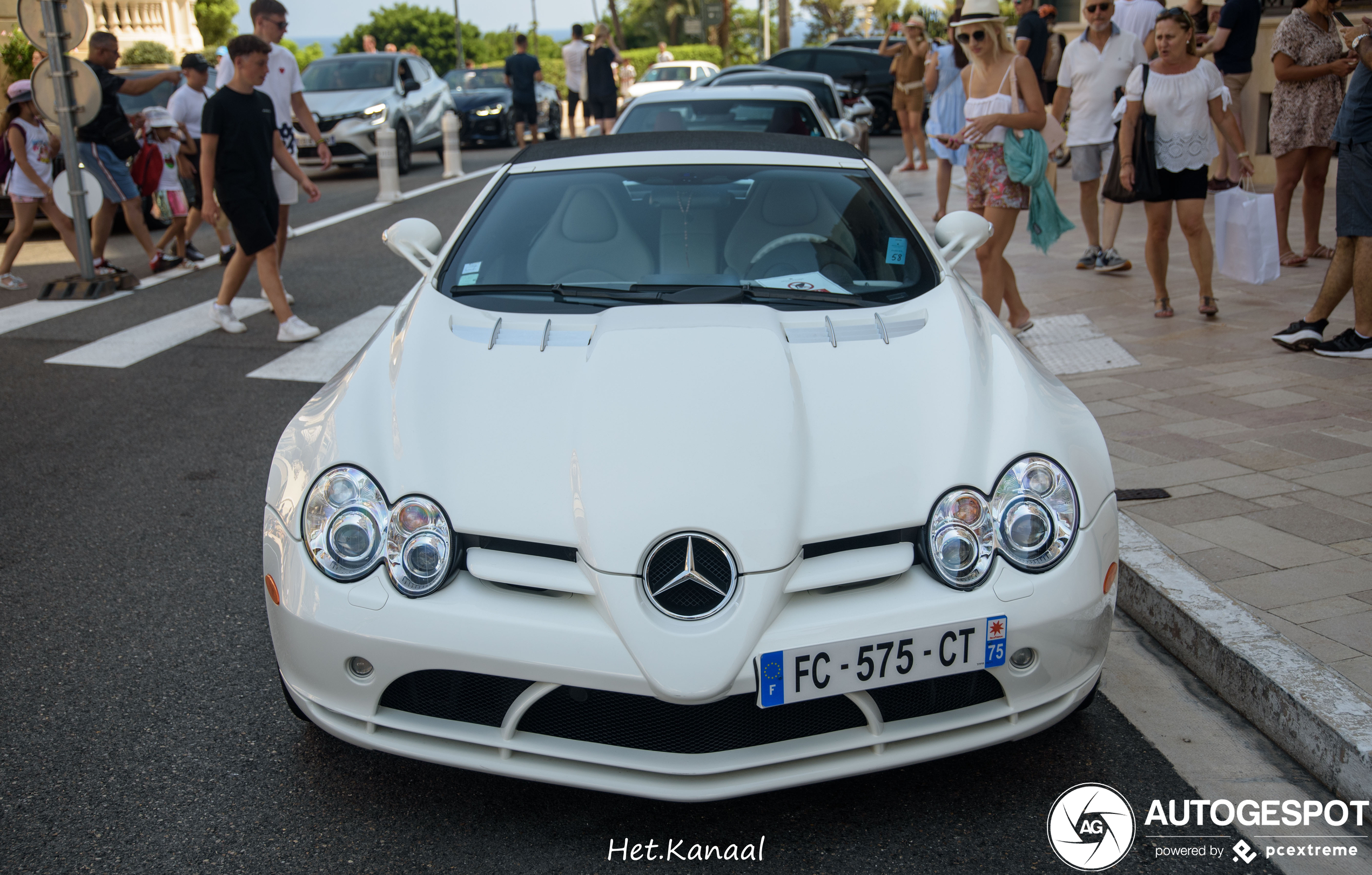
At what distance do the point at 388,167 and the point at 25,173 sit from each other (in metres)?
4.86

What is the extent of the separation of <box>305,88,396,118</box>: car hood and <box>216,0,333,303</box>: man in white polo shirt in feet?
20.8

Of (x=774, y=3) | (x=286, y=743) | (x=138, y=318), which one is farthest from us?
(x=774, y=3)

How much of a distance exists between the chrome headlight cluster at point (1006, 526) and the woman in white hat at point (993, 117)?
12.5 ft

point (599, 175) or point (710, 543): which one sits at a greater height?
point (599, 175)

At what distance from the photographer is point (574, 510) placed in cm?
238

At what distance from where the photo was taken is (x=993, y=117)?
5.99m

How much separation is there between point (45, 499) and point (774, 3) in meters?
102

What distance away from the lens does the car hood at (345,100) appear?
15680 millimetres

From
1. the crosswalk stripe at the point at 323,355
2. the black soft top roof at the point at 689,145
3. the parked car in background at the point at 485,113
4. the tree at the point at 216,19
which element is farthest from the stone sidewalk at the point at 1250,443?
the tree at the point at 216,19

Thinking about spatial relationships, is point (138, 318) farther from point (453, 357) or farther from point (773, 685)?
point (773, 685)

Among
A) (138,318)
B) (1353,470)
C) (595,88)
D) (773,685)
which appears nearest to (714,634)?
(773,685)

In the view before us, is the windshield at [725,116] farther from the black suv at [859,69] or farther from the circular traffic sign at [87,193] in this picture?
the black suv at [859,69]

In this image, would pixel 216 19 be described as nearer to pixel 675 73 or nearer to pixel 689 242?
pixel 675 73

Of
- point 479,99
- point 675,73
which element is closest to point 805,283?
point 479,99
